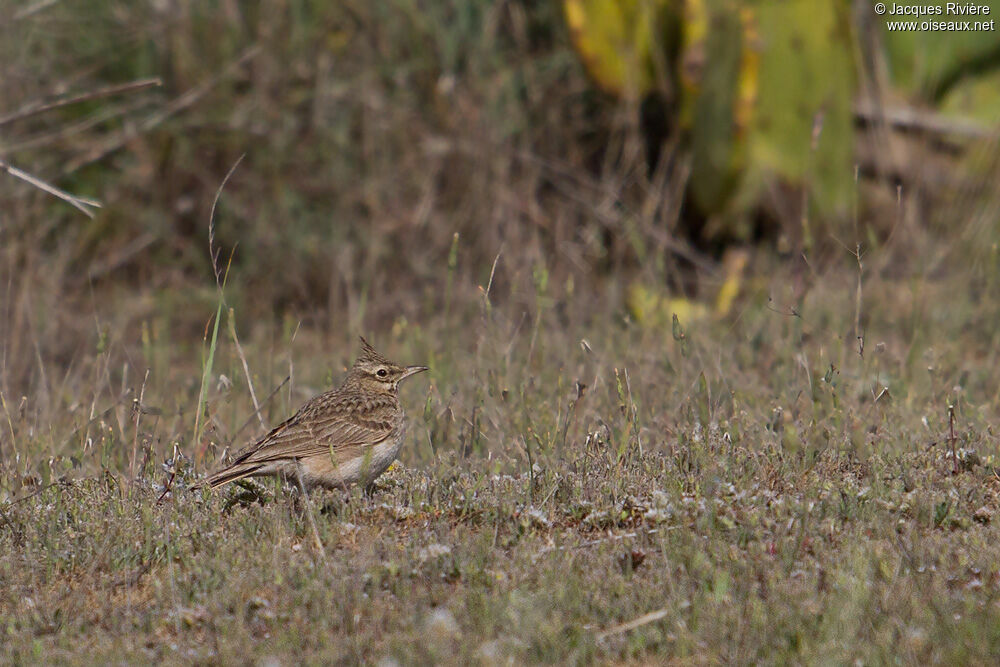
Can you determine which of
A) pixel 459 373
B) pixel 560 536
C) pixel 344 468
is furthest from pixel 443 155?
pixel 560 536

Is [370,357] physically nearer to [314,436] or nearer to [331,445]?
[314,436]

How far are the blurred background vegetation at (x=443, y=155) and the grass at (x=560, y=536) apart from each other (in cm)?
304

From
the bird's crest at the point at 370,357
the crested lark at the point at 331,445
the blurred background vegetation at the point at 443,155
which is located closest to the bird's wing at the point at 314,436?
the crested lark at the point at 331,445

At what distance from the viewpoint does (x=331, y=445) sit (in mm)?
5230

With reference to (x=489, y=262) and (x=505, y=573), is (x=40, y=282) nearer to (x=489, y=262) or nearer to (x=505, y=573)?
(x=489, y=262)

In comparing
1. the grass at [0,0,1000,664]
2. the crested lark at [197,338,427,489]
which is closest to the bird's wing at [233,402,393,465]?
the crested lark at [197,338,427,489]

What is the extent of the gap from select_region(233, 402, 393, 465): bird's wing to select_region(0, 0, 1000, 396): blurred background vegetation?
371 centimetres

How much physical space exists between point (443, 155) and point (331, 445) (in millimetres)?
5191

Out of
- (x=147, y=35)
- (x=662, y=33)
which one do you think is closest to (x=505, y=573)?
(x=662, y=33)

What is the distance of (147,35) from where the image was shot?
979 cm

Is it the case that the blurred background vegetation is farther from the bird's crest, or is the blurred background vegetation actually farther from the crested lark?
the crested lark

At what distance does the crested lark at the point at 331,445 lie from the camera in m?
5.11

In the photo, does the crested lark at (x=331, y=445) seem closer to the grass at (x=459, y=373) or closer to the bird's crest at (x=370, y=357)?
the grass at (x=459, y=373)

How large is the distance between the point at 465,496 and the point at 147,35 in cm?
637
